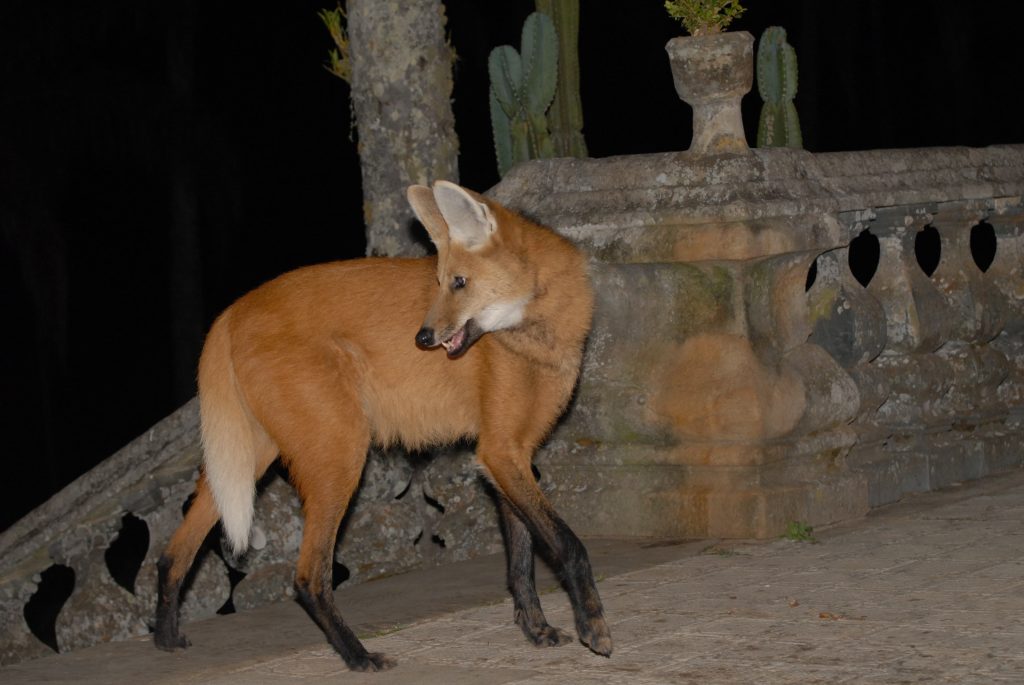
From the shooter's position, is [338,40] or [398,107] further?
[338,40]

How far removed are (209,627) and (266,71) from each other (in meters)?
23.3

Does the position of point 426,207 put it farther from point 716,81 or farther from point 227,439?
point 716,81

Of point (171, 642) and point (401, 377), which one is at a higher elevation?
point (401, 377)

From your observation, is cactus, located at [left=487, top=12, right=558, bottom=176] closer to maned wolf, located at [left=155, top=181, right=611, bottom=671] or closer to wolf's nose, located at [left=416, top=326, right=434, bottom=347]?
maned wolf, located at [left=155, top=181, right=611, bottom=671]

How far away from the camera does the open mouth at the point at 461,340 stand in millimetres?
4852

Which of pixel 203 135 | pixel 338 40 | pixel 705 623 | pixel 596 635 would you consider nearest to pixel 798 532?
pixel 705 623

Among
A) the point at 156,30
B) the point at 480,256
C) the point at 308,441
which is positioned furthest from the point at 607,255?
the point at 156,30

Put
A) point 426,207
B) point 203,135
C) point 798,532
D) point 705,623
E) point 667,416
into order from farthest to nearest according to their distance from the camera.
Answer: point 203,135, point 667,416, point 798,532, point 426,207, point 705,623

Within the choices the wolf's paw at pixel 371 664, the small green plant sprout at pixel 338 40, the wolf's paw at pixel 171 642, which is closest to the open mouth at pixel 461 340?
the wolf's paw at pixel 371 664

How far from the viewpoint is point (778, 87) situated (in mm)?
7074

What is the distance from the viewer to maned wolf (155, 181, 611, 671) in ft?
16.0

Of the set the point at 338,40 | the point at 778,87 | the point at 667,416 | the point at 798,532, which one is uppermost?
the point at 338,40

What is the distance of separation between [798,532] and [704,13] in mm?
2122

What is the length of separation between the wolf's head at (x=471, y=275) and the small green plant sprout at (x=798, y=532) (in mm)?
1655
